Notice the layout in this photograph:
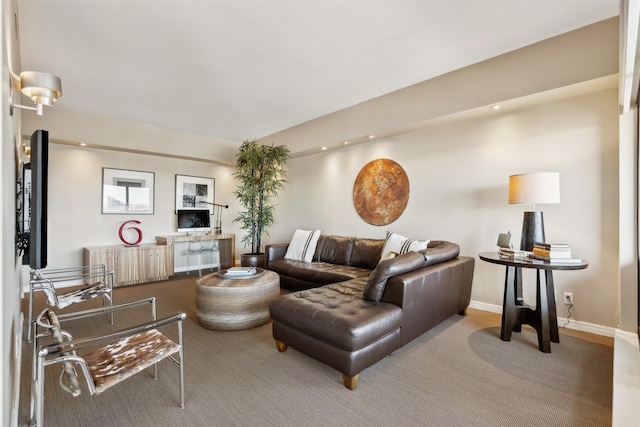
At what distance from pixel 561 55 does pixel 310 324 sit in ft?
10.8

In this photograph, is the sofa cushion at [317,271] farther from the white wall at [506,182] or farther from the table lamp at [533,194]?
the table lamp at [533,194]

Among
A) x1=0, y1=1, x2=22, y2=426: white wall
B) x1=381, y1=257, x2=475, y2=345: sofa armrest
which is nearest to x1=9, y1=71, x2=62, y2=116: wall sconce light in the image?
x1=0, y1=1, x2=22, y2=426: white wall

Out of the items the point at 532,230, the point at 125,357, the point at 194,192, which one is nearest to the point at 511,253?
the point at 532,230

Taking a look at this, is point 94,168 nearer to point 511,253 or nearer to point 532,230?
point 511,253

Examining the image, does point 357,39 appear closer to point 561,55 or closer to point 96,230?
point 561,55

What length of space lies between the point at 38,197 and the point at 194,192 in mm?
4644

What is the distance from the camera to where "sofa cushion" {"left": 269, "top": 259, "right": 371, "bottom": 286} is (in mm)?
3711

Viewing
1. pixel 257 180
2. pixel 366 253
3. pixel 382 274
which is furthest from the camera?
pixel 257 180

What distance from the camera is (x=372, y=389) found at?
198cm

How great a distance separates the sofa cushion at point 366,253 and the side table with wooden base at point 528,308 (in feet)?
4.85

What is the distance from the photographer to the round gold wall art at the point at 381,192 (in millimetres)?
4254

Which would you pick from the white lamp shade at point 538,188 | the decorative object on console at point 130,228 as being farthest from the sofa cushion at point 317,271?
the decorative object on console at point 130,228

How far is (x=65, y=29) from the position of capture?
246cm

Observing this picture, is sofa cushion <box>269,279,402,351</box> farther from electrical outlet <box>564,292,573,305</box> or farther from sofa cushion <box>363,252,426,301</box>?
electrical outlet <box>564,292,573,305</box>
